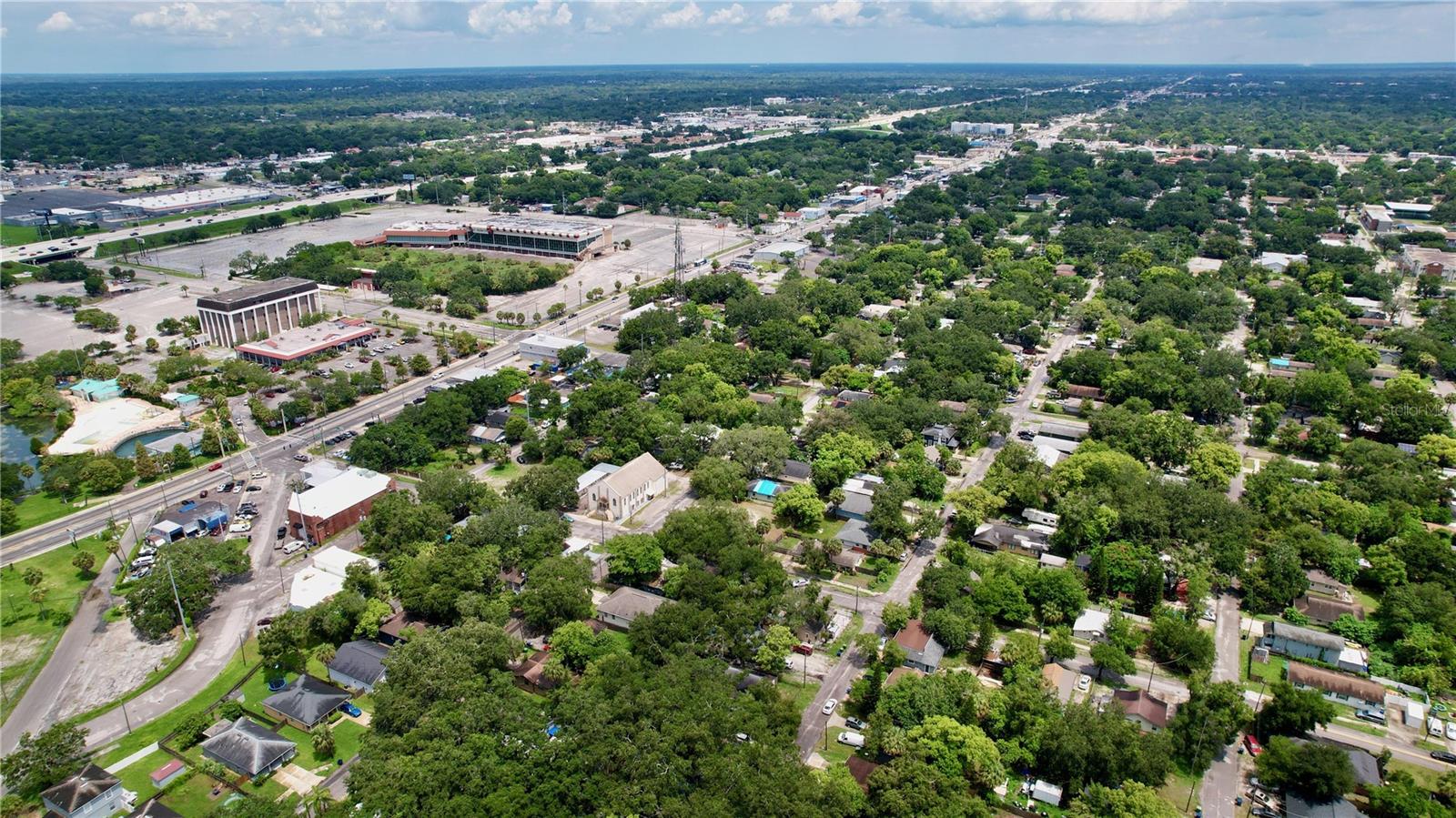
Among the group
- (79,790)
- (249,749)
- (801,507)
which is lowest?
(249,749)

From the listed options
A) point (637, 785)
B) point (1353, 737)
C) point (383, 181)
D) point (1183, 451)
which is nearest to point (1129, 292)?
point (1183, 451)

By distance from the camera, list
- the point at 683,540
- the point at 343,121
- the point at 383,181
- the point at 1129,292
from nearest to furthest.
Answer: the point at 683,540, the point at 1129,292, the point at 383,181, the point at 343,121

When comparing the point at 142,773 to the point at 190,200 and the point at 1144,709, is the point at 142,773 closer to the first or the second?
the point at 1144,709

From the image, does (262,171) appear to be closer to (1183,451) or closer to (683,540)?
(683,540)

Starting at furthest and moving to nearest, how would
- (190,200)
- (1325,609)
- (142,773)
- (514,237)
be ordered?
(190,200) < (514,237) < (1325,609) < (142,773)

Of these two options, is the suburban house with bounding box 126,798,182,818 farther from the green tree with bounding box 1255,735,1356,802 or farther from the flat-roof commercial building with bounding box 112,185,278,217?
the flat-roof commercial building with bounding box 112,185,278,217

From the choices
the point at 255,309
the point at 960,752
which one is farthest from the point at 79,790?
the point at 255,309

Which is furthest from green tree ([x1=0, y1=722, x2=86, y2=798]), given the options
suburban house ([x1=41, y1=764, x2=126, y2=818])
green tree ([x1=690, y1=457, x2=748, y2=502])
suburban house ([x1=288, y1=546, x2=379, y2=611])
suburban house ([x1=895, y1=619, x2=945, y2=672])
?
suburban house ([x1=895, y1=619, x2=945, y2=672])

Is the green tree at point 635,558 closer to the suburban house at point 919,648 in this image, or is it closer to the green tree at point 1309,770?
the suburban house at point 919,648
